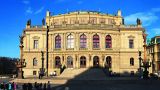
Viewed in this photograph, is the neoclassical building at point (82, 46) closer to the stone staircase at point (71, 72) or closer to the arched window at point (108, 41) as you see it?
the arched window at point (108, 41)

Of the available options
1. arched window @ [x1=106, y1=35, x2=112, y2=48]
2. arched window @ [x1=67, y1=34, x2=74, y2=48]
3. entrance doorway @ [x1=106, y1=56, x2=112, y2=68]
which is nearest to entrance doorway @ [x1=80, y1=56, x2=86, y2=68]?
arched window @ [x1=67, y1=34, x2=74, y2=48]

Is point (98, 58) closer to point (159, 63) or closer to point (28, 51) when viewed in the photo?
point (28, 51)

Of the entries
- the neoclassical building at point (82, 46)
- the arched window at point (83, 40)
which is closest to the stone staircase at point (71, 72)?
the neoclassical building at point (82, 46)

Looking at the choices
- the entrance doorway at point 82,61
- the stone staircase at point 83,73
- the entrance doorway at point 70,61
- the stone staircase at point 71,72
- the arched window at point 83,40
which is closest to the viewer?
the stone staircase at point 83,73

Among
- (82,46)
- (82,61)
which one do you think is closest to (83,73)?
(82,61)

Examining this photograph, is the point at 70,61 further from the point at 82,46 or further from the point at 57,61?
the point at 82,46

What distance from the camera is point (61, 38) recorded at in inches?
3548

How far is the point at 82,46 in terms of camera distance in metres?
88.6

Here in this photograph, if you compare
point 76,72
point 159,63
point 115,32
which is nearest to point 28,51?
point 76,72

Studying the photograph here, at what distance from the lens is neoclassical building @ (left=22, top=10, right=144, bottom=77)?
88.1 metres

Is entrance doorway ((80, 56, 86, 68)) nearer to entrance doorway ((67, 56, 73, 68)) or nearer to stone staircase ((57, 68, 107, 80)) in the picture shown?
entrance doorway ((67, 56, 73, 68))

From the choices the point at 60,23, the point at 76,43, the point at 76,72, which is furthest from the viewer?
the point at 60,23

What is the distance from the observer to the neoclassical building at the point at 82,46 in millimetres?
88125

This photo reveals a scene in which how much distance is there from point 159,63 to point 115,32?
3623cm
